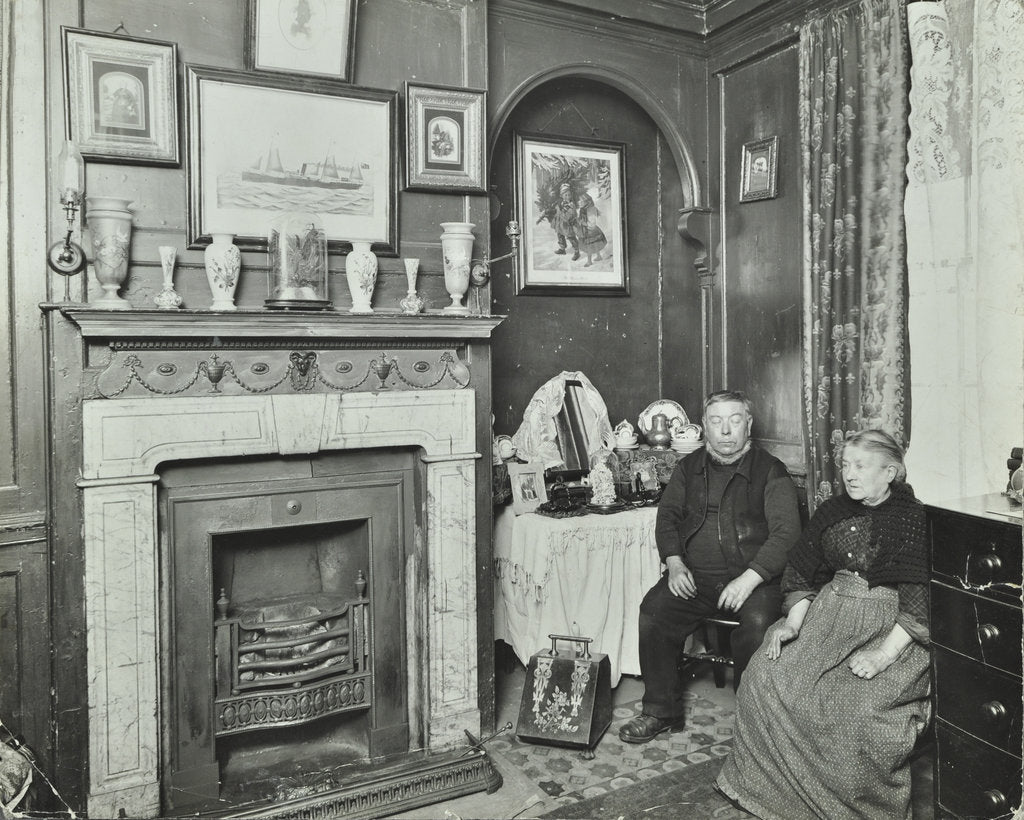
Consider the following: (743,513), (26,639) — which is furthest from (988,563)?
(26,639)

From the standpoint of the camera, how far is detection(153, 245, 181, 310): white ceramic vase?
273 centimetres

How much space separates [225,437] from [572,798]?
176cm

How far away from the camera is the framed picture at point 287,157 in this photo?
285 centimetres

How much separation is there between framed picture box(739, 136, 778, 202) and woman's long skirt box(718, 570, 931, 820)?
6.53ft

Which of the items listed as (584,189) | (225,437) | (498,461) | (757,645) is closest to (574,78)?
(584,189)

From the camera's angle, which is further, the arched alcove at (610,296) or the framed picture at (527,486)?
the arched alcove at (610,296)

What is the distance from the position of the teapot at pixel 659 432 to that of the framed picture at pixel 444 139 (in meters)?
1.58

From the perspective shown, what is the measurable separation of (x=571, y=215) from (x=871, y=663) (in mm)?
2625

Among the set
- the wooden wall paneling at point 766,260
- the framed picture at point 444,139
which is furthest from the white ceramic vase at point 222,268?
the wooden wall paneling at point 766,260

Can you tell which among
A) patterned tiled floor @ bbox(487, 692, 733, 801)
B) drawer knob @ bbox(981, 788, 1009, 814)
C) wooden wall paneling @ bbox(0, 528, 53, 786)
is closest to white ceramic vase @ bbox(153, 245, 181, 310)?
wooden wall paneling @ bbox(0, 528, 53, 786)

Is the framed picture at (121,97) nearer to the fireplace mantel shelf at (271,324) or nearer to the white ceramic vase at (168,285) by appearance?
the white ceramic vase at (168,285)

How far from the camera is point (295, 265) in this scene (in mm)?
2902

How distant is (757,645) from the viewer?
3045 millimetres

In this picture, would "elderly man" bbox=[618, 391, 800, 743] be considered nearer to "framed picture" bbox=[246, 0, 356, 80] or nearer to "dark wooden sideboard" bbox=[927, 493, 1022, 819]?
"dark wooden sideboard" bbox=[927, 493, 1022, 819]
